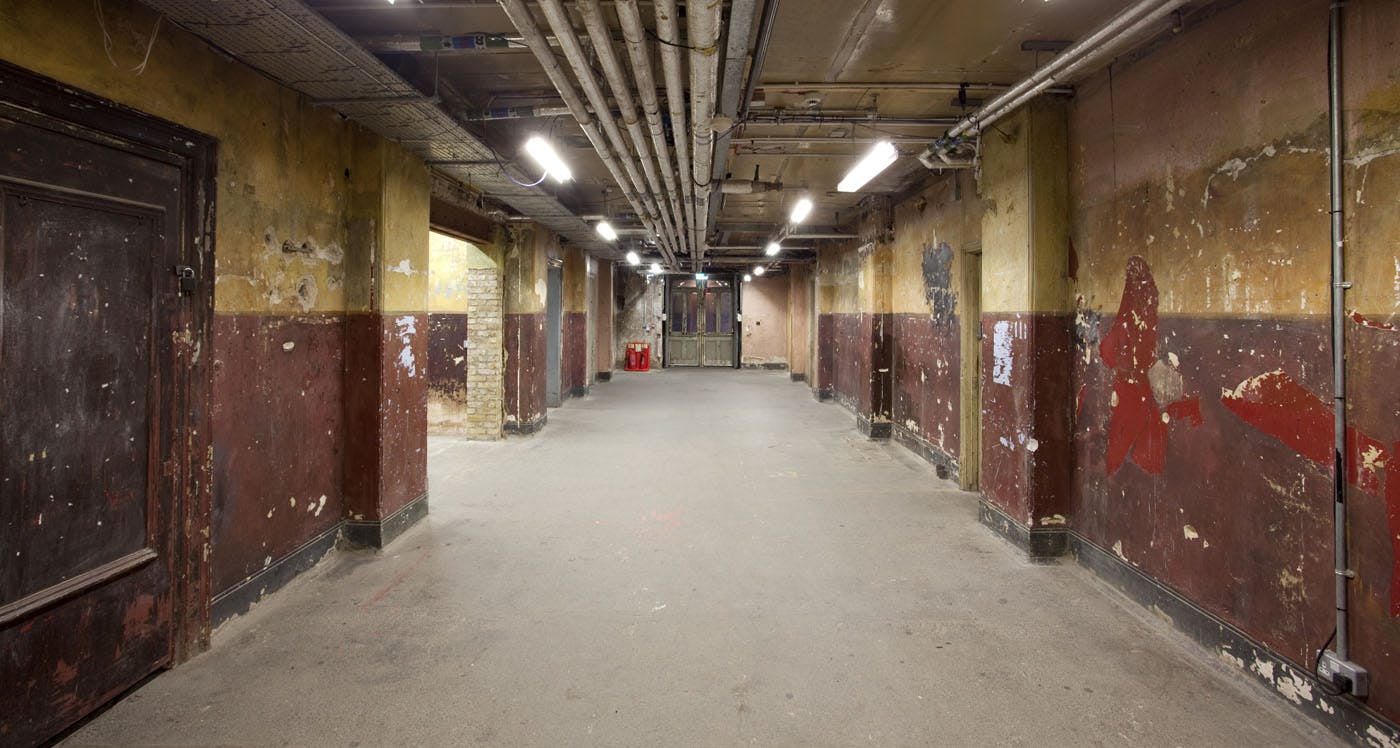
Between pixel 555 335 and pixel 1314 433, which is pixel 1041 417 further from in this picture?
pixel 555 335

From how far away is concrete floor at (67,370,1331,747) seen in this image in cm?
217

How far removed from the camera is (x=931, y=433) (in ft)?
20.2

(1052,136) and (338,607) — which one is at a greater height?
(1052,136)

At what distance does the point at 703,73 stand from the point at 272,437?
2895 mm

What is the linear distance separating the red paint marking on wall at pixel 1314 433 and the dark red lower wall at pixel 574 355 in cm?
886

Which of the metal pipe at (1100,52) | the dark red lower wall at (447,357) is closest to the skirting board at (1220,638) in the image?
the metal pipe at (1100,52)

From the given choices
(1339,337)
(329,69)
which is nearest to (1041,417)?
(1339,337)

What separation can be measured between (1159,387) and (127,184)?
4553 millimetres

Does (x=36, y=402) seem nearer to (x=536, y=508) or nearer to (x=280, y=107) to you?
(x=280, y=107)

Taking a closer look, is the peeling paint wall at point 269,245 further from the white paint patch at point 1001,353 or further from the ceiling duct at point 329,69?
the white paint patch at point 1001,353

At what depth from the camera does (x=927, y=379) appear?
630 centimetres

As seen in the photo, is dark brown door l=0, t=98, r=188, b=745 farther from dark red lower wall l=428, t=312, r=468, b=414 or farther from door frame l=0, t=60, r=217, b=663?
dark red lower wall l=428, t=312, r=468, b=414

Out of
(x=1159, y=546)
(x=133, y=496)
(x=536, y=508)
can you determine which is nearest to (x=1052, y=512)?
(x=1159, y=546)

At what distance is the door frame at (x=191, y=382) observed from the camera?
2.51 metres
